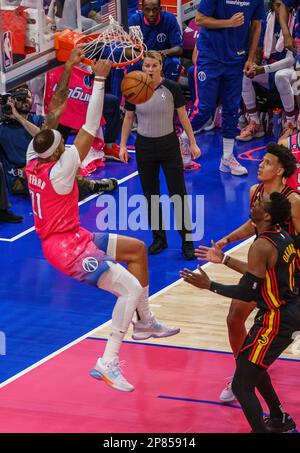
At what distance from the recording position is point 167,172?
511 inches

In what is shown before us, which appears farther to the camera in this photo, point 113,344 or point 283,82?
point 283,82

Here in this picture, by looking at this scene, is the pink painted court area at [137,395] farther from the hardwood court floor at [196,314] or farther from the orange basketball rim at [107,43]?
the orange basketball rim at [107,43]

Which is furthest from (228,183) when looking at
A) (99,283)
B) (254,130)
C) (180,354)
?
(99,283)

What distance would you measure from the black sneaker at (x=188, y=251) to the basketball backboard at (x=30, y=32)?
8.22ft

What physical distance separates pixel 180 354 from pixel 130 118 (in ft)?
11.1

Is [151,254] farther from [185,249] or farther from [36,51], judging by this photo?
[36,51]

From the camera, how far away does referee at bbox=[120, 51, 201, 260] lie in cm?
1263

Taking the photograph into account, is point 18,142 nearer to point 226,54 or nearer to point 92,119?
point 226,54

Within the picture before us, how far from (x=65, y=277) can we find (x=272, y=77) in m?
5.45

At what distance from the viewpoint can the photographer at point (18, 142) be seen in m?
14.5

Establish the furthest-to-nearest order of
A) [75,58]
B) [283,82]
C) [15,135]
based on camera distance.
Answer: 1. [283,82]
2. [15,135]
3. [75,58]

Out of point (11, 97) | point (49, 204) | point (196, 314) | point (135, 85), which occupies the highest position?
point (135, 85)

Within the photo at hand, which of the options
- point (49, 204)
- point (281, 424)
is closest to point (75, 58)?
point (49, 204)

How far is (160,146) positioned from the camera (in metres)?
12.8
